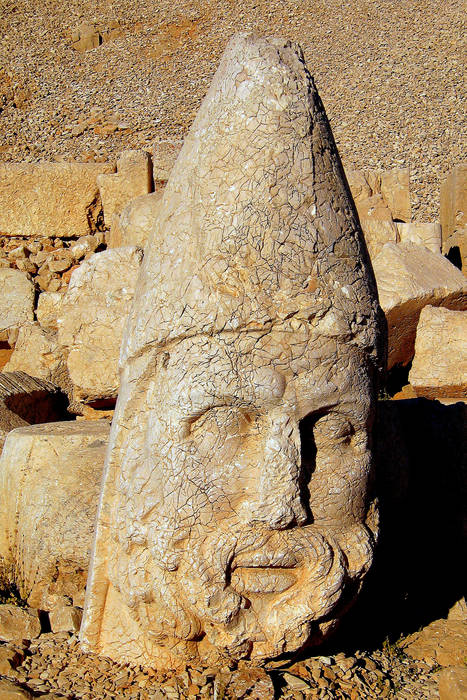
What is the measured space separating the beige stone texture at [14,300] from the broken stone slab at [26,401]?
132 centimetres

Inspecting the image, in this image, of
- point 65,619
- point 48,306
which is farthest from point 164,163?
point 65,619

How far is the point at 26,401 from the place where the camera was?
15.3 feet

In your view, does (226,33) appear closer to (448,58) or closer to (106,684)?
(448,58)

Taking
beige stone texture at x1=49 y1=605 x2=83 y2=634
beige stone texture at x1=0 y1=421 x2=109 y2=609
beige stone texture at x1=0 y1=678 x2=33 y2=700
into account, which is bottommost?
beige stone texture at x1=49 y1=605 x2=83 y2=634

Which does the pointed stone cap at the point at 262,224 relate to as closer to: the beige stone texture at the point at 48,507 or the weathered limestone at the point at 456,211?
the beige stone texture at the point at 48,507

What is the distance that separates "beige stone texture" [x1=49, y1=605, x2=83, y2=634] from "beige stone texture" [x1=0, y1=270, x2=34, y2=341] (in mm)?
3558

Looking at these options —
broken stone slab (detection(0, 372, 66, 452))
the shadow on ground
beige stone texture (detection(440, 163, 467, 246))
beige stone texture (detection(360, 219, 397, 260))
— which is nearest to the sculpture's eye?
the shadow on ground

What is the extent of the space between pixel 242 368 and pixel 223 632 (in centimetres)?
75

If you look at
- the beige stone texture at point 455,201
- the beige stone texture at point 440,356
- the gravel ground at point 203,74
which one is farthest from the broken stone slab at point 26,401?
the gravel ground at point 203,74

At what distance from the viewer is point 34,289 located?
6.46 meters

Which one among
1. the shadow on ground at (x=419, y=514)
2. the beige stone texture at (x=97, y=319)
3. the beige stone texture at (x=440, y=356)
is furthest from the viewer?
the beige stone texture at (x=97, y=319)

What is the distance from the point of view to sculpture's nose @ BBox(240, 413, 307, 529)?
227cm

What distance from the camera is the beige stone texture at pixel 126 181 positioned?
664 centimetres

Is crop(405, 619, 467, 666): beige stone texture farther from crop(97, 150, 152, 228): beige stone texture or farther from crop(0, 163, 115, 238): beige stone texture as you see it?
crop(0, 163, 115, 238): beige stone texture
